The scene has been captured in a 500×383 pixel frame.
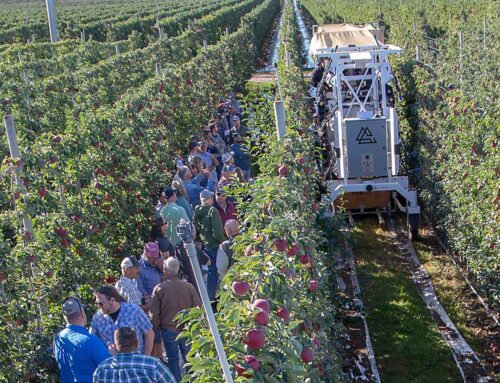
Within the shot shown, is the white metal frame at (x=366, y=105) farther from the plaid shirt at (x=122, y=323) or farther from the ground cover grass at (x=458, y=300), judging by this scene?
the plaid shirt at (x=122, y=323)

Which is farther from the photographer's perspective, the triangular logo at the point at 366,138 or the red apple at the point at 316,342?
the triangular logo at the point at 366,138

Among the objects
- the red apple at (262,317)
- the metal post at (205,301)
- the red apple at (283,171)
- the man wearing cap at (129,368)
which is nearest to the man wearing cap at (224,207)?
the red apple at (283,171)

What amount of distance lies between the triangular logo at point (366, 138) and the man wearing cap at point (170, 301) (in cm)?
565

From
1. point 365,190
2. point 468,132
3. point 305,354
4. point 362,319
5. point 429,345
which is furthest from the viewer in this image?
point 365,190

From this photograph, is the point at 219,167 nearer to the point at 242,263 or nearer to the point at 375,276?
the point at 375,276

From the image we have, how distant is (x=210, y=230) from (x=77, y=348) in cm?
356

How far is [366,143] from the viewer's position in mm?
12055

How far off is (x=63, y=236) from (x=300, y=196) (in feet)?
7.41

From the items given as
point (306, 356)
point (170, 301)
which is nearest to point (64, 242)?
point (170, 301)

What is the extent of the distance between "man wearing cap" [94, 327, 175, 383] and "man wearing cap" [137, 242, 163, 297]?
292 centimetres

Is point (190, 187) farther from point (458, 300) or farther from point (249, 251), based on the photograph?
point (249, 251)

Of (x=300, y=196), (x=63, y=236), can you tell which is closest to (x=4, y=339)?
(x=63, y=236)

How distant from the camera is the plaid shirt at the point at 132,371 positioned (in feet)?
16.0

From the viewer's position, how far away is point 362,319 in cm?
945
